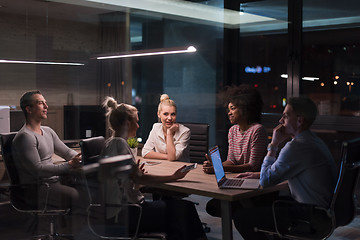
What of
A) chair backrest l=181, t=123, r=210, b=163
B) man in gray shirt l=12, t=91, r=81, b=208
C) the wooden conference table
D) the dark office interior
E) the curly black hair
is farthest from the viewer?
chair backrest l=181, t=123, r=210, b=163

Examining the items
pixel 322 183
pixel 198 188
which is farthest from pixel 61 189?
pixel 322 183

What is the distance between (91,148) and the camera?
1787 millimetres

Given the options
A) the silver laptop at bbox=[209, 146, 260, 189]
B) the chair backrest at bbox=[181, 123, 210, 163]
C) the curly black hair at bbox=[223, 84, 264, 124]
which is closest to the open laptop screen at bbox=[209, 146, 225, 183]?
the silver laptop at bbox=[209, 146, 260, 189]

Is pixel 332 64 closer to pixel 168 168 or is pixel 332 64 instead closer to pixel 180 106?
pixel 168 168

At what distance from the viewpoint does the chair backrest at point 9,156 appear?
1834mm

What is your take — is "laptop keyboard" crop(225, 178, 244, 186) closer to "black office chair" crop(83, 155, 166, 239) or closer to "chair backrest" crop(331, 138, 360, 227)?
"chair backrest" crop(331, 138, 360, 227)

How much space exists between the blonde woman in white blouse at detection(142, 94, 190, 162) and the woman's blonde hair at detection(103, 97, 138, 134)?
4.45ft

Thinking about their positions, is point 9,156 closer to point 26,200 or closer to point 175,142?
point 26,200

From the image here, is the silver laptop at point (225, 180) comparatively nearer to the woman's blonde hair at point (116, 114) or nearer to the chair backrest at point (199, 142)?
the woman's blonde hair at point (116, 114)

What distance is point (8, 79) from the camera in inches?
64.9

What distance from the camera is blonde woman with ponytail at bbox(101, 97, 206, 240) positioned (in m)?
1.84

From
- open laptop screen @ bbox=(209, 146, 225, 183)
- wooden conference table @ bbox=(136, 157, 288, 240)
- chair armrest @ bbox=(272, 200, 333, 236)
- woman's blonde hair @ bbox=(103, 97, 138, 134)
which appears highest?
woman's blonde hair @ bbox=(103, 97, 138, 134)

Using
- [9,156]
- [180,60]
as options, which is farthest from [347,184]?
[180,60]

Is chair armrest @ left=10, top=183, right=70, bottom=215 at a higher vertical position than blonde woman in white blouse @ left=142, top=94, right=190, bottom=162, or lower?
lower
